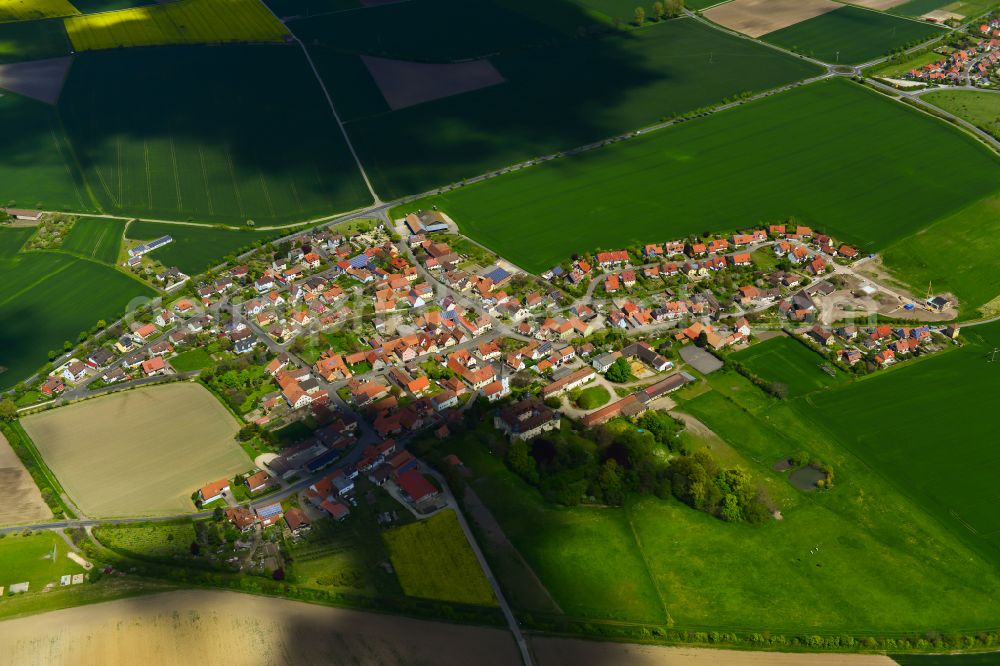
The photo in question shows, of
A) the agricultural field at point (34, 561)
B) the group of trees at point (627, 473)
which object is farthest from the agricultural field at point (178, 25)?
the group of trees at point (627, 473)

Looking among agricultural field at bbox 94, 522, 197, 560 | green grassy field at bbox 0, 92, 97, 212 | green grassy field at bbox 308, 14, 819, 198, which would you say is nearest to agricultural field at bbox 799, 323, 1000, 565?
agricultural field at bbox 94, 522, 197, 560

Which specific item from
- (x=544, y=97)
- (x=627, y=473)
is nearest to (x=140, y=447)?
(x=627, y=473)

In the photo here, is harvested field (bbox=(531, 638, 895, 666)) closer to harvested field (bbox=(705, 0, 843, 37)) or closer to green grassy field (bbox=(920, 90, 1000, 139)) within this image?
green grassy field (bbox=(920, 90, 1000, 139))

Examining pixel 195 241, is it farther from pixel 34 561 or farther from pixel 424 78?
pixel 424 78

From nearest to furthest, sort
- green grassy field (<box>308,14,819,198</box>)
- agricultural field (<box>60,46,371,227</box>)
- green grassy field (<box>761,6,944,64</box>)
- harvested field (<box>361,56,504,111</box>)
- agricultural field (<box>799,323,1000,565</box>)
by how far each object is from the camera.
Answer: agricultural field (<box>799,323,1000,565</box>) < agricultural field (<box>60,46,371,227</box>) < green grassy field (<box>308,14,819,198</box>) < harvested field (<box>361,56,504,111</box>) < green grassy field (<box>761,6,944,64</box>)

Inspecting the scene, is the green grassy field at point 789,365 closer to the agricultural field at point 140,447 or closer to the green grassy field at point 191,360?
the agricultural field at point 140,447
